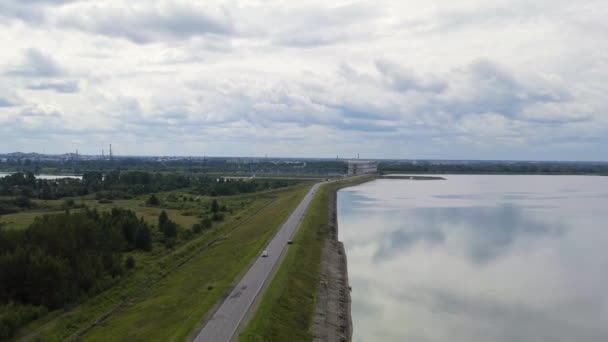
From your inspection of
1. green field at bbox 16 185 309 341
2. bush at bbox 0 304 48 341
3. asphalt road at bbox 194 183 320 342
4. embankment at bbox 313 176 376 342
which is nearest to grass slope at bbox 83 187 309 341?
green field at bbox 16 185 309 341

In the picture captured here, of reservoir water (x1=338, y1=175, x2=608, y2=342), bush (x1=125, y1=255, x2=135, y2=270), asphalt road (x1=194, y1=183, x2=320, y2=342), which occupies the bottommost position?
reservoir water (x1=338, y1=175, x2=608, y2=342)

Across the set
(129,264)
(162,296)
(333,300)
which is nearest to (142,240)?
(129,264)

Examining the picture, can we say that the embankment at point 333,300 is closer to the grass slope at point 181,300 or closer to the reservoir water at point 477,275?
the reservoir water at point 477,275

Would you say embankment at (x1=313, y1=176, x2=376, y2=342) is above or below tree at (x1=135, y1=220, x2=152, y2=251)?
below

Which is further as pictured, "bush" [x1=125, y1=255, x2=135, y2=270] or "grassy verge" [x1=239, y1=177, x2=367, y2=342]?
"bush" [x1=125, y1=255, x2=135, y2=270]

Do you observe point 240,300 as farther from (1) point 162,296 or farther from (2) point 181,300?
(1) point 162,296

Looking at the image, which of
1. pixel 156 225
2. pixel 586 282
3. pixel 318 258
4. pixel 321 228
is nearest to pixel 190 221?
pixel 156 225

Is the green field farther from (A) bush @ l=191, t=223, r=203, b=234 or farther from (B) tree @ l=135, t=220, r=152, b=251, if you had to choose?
(A) bush @ l=191, t=223, r=203, b=234
